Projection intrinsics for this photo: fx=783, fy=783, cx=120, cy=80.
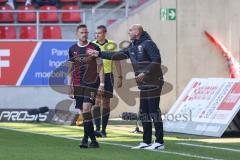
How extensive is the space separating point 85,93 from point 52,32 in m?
11.1

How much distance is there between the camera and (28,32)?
24156mm

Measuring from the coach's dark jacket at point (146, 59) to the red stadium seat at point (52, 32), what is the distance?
10622 mm

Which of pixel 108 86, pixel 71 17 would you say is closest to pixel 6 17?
pixel 71 17

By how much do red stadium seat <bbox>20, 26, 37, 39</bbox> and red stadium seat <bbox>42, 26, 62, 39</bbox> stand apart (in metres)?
0.35

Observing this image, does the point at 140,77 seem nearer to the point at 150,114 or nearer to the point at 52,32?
the point at 150,114

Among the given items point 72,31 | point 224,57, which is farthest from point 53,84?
point 224,57

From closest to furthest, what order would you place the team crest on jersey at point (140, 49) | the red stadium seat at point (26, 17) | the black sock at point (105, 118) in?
the team crest on jersey at point (140, 49) < the black sock at point (105, 118) < the red stadium seat at point (26, 17)

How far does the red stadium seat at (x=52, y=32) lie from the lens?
79.8 feet

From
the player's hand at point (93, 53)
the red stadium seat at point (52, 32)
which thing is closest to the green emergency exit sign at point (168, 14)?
the red stadium seat at point (52, 32)

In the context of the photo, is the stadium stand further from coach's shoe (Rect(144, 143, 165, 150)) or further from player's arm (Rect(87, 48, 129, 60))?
coach's shoe (Rect(144, 143, 165, 150))

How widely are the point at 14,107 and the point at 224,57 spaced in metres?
6.92

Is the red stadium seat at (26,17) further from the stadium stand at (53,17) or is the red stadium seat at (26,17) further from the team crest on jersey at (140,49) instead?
the team crest on jersey at (140,49)

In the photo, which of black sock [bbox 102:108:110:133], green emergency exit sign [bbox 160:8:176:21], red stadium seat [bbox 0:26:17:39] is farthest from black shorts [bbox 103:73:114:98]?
red stadium seat [bbox 0:26:17:39]

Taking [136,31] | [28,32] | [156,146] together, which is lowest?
[156,146]
